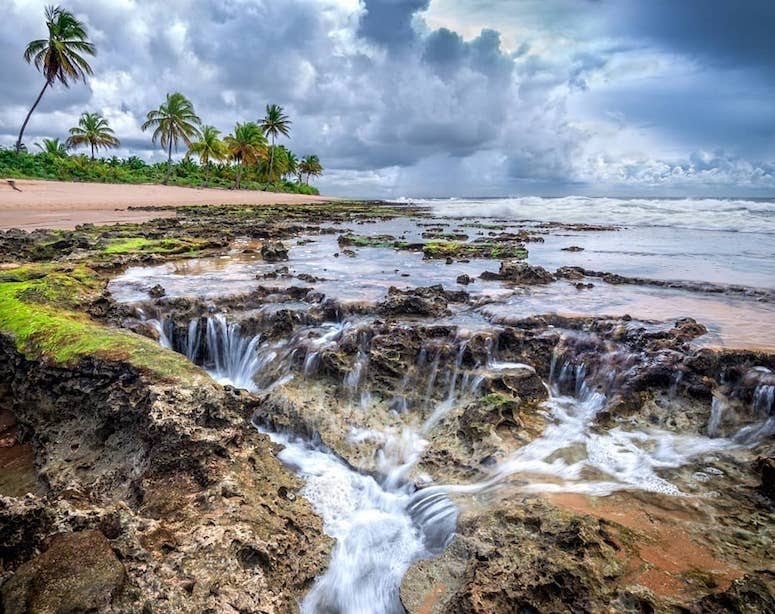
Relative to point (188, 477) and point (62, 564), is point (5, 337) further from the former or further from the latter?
point (62, 564)

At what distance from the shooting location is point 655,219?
3859cm

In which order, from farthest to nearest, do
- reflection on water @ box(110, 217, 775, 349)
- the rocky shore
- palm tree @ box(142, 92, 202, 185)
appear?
palm tree @ box(142, 92, 202, 185)
reflection on water @ box(110, 217, 775, 349)
the rocky shore

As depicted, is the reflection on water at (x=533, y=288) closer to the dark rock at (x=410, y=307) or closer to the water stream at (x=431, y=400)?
the water stream at (x=431, y=400)

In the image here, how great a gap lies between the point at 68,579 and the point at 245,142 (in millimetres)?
77395

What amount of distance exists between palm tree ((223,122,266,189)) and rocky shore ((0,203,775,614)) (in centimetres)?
6889

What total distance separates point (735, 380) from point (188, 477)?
6056mm

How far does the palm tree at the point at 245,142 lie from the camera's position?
72188mm

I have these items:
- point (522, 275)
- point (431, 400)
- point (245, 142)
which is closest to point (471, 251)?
point (522, 275)

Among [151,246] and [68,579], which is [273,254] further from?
[68,579]

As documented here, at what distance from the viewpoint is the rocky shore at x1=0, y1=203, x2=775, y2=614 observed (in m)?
2.86

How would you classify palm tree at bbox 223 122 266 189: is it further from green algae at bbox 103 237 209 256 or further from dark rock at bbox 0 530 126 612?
dark rock at bbox 0 530 126 612

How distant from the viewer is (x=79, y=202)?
113 ft

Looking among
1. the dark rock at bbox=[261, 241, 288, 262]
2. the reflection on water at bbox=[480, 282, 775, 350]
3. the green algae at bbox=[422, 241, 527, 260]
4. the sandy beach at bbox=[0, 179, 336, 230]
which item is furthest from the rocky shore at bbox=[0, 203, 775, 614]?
the sandy beach at bbox=[0, 179, 336, 230]

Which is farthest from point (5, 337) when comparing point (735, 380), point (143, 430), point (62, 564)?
point (735, 380)
